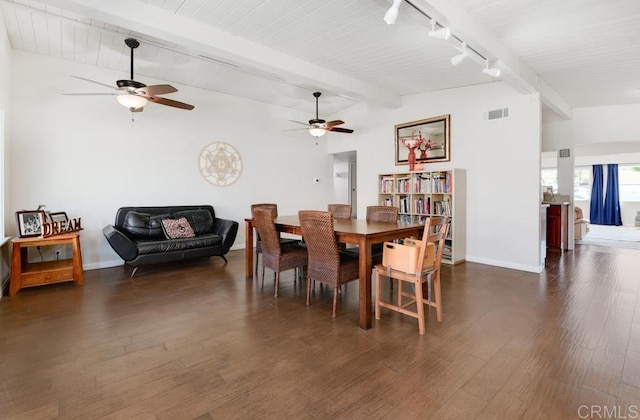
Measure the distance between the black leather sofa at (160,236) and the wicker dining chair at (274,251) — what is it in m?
1.39

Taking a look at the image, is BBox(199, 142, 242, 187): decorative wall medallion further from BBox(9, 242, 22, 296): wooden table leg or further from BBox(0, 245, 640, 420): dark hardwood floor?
BBox(9, 242, 22, 296): wooden table leg

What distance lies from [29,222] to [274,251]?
9.32ft

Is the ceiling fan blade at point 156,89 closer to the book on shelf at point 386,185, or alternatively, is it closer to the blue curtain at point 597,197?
the book on shelf at point 386,185

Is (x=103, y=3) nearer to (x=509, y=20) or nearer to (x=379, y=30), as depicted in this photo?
(x=379, y=30)

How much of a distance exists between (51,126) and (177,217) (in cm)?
196

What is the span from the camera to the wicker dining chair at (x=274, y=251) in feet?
10.8

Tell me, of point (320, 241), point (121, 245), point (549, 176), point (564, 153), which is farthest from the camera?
point (549, 176)

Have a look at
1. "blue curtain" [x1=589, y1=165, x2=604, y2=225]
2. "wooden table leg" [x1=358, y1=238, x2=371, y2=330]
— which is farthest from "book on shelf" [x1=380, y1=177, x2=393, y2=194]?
"blue curtain" [x1=589, y1=165, x2=604, y2=225]

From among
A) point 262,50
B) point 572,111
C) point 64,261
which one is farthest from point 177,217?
point 572,111

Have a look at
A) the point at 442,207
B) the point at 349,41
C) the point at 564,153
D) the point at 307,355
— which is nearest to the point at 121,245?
the point at 307,355

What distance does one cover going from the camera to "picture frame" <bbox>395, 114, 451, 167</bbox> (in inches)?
206

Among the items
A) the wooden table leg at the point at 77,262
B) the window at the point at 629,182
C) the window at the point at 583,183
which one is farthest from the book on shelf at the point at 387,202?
the window at the point at 629,182

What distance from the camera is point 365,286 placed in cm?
257

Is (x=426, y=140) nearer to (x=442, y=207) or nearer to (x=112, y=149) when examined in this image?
(x=442, y=207)
